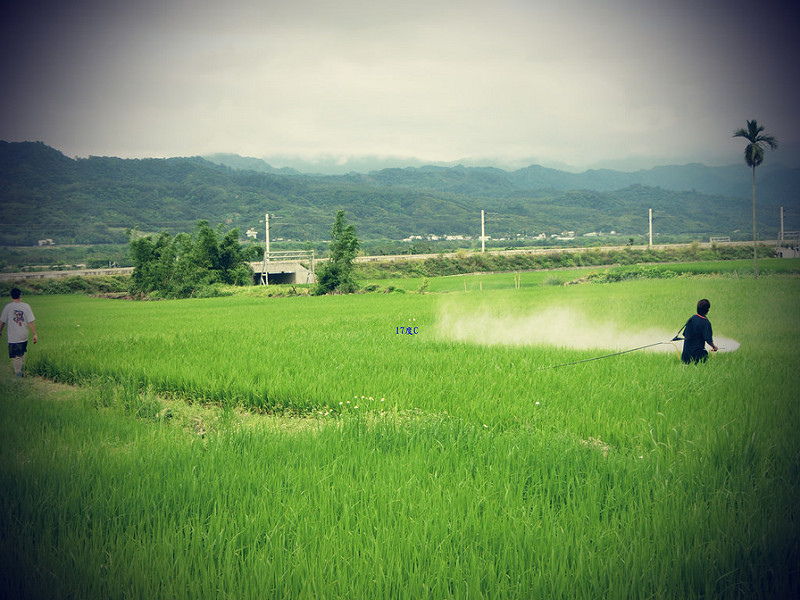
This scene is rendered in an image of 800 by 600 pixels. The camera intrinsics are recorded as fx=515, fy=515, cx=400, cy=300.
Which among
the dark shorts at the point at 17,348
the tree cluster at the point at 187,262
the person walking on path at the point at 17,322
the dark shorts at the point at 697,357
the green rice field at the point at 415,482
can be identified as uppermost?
the tree cluster at the point at 187,262

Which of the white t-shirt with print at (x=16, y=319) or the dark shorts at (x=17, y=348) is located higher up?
the white t-shirt with print at (x=16, y=319)

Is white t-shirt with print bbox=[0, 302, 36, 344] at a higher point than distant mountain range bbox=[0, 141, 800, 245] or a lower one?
lower

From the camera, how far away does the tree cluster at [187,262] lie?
132ft

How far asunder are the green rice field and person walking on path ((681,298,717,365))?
1.09 ft

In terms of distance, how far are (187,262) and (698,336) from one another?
41751 mm

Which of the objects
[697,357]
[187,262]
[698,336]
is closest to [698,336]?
[698,336]

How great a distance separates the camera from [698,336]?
28.5 ft

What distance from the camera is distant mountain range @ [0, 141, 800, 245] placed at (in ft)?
36.5

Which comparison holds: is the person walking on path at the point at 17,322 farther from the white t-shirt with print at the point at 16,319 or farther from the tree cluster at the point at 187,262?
the tree cluster at the point at 187,262

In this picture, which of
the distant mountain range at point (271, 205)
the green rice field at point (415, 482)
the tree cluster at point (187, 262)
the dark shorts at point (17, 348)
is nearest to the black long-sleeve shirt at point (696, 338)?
the green rice field at point (415, 482)

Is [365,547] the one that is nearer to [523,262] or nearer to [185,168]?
[523,262]

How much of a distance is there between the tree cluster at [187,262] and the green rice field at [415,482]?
32295 mm

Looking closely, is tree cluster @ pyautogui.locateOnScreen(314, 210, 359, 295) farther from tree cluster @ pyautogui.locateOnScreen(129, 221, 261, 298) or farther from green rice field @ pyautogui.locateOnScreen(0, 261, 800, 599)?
green rice field @ pyautogui.locateOnScreen(0, 261, 800, 599)

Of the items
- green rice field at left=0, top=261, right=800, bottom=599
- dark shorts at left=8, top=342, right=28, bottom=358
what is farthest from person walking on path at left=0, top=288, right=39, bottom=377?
green rice field at left=0, top=261, right=800, bottom=599
